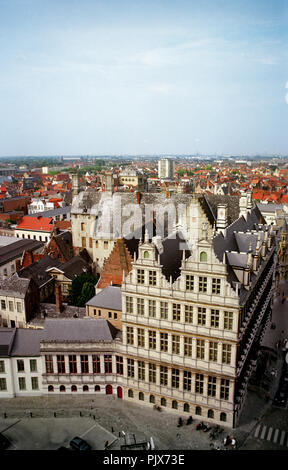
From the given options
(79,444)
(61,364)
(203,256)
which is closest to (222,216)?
(203,256)

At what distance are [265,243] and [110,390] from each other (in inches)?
1019

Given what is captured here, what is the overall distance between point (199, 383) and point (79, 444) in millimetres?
12092

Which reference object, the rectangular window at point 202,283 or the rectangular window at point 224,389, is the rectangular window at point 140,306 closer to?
the rectangular window at point 202,283

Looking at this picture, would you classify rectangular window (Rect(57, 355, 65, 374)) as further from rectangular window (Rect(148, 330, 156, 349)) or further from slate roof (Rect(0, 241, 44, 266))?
slate roof (Rect(0, 241, 44, 266))

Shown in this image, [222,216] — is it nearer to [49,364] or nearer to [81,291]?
[81,291]

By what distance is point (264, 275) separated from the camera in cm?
5006

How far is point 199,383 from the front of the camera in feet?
118

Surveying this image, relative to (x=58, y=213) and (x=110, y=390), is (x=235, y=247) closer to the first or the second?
(x=110, y=390)

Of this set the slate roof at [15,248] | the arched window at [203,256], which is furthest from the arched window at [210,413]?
the slate roof at [15,248]

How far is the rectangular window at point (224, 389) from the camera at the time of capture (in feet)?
114

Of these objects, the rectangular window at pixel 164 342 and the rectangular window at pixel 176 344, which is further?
the rectangular window at pixel 164 342

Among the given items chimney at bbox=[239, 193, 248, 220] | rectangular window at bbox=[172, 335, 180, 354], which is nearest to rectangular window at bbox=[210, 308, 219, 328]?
rectangular window at bbox=[172, 335, 180, 354]

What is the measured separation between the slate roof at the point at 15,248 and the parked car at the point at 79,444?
1870 inches
